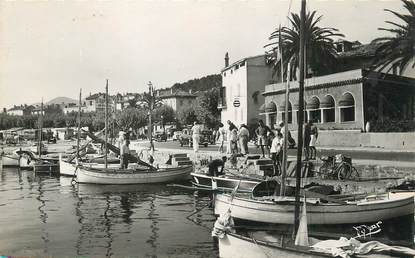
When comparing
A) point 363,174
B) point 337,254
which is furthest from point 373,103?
point 337,254

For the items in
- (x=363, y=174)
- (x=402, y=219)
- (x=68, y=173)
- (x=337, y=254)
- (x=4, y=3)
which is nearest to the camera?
(x=337, y=254)

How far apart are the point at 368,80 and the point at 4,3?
2419 cm

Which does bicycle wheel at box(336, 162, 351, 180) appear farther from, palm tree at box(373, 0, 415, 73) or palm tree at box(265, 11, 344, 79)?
palm tree at box(265, 11, 344, 79)

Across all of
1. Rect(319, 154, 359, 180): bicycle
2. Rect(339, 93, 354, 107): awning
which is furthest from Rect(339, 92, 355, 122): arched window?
Rect(319, 154, 359, 180): bicycle

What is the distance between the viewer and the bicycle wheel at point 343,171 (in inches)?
684

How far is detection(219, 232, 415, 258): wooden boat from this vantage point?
9.09 meters

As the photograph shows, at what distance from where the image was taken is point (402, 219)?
46.3 feet

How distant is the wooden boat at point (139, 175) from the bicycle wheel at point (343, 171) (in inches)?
416

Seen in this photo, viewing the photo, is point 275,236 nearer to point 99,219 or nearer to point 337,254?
point 337,254

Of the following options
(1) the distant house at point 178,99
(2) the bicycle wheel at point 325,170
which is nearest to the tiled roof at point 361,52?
(2) the bicycle wheel at point 325,170

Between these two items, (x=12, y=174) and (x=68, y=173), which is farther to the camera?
(x=12, y=174)

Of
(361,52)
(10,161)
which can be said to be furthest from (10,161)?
(361,52)

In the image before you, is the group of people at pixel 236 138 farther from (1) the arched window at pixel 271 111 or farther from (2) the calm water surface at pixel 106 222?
(1) the arched window at pixel 271 111

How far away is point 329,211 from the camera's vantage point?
13266 millimetres
